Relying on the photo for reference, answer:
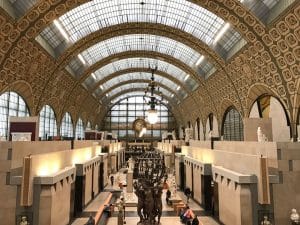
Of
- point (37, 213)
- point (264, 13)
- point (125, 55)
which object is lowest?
point (37, 213)

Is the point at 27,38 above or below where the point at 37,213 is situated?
above

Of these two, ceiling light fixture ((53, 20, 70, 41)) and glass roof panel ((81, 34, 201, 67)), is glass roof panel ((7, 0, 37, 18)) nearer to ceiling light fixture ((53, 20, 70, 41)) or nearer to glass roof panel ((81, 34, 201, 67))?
ceiling light fixture ((53, 20, 70, 41))

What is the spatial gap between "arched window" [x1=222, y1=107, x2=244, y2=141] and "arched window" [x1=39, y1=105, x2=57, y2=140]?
19036 mm

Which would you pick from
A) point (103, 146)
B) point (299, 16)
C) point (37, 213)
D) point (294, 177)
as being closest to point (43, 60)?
point (103, 146)

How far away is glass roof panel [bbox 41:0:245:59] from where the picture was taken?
25.9 m

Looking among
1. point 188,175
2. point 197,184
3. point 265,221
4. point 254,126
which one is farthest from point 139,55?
point 265,221

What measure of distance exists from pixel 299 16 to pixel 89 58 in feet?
83.2

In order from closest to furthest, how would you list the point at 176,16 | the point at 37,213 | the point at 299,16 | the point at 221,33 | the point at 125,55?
the point at 37,213 → the point at 299,16 → the point at 221,33 → the point at 176,16 → the point at 125,55

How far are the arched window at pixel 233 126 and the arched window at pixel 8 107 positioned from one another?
20241 mm

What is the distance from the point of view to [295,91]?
17.5 m

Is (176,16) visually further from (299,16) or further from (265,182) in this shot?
(265,182)

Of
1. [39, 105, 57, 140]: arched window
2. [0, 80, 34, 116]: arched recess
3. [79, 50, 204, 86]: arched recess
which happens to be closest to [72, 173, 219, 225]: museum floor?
[0, 80, 34, 116]: arched recess

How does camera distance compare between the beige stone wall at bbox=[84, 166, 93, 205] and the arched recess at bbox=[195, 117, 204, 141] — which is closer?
the beige stone wall at bbox=[84, 166, 93, 205]

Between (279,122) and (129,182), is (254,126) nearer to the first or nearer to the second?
(279,122)
